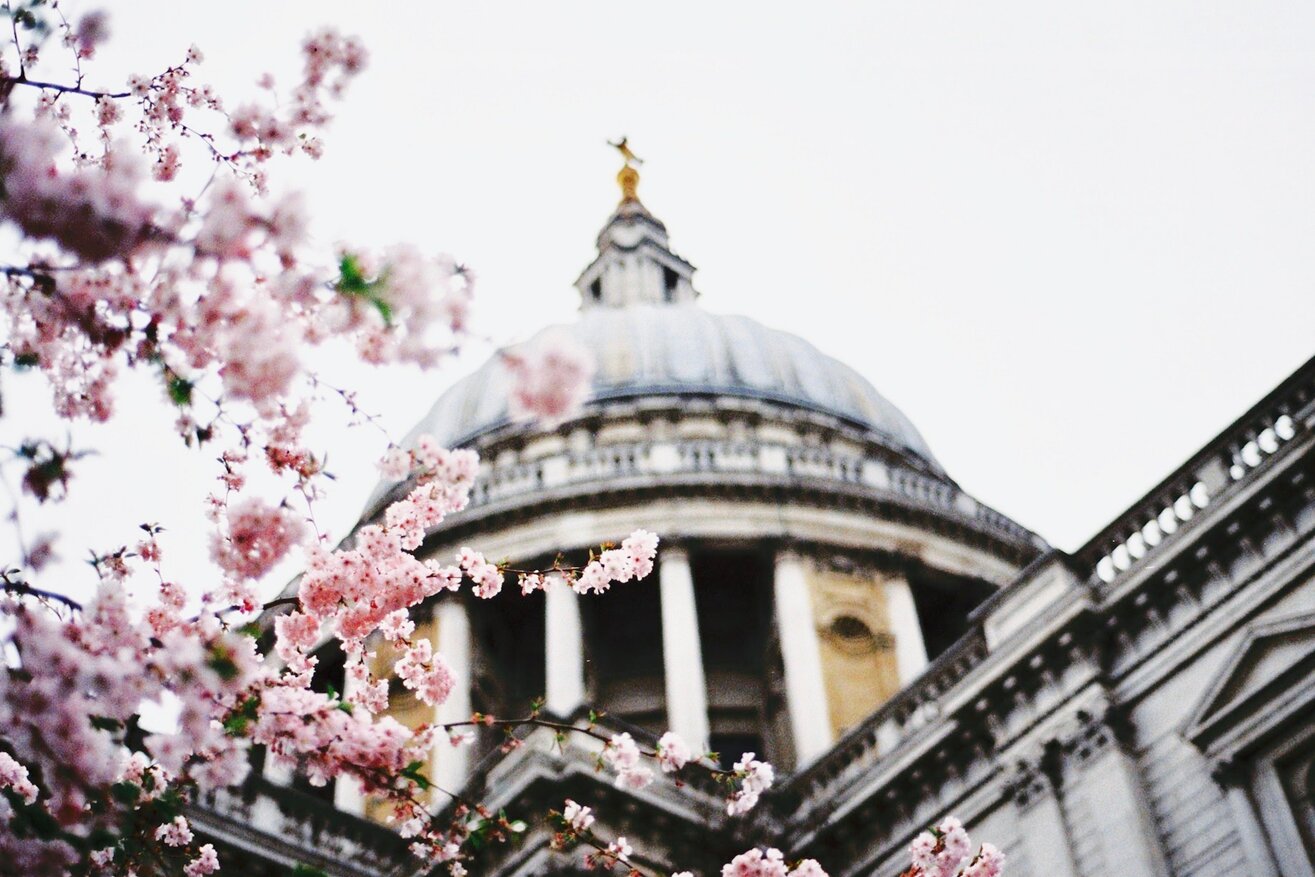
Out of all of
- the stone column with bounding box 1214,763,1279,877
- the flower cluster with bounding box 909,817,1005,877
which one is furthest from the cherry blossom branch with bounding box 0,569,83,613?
the stone column with bounding box 1214,763,1279,877

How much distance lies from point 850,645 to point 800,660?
5.00ft

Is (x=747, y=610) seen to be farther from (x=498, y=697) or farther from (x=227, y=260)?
(x=227, y=260)

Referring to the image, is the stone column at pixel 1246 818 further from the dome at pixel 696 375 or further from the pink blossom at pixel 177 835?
the dome at pixel 696 375

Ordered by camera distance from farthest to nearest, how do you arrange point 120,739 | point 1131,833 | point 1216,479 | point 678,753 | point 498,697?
1. point 498,697
2. point 1216,479
3. point 1131,833
4. point 678,753
5. point 120,739

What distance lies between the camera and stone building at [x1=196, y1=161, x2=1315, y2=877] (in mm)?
14508

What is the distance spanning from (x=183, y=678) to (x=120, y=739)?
1756 millimetres

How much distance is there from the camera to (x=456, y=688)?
91.5ft

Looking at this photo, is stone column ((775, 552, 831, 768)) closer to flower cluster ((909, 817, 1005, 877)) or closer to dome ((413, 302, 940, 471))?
dome ((413, 302, 940, 471))

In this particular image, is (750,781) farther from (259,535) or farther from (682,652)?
(682,652)

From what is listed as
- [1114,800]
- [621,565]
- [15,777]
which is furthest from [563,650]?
[15,777]

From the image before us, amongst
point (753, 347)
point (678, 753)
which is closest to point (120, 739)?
point (678, 753)

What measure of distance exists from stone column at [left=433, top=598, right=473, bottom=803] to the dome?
22.9ft

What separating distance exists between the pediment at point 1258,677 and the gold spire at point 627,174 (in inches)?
1447

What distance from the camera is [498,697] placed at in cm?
3056
